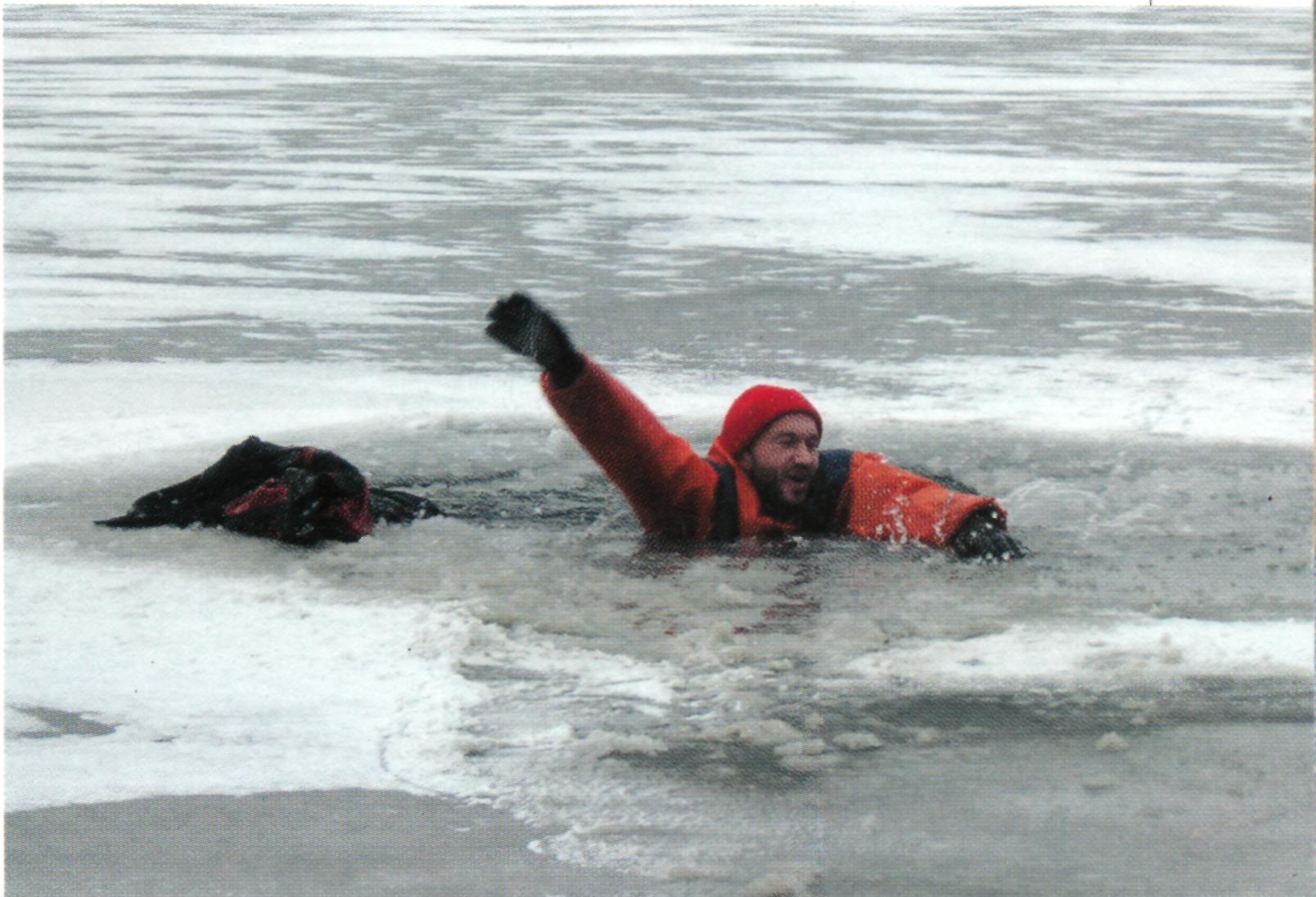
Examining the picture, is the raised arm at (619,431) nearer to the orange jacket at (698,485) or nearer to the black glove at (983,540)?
the orange jacket at (698,485)

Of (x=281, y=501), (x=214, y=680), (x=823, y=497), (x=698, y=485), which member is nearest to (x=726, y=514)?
(x=698, y=485)

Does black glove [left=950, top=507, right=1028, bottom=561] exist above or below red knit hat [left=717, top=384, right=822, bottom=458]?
below

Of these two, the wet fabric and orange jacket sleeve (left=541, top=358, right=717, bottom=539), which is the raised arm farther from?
the wet fabric

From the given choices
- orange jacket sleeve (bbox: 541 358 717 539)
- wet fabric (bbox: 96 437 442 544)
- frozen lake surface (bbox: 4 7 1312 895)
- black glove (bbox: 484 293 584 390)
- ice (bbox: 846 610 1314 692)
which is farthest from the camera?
wet fabric (bbox: 96 437 442 544)

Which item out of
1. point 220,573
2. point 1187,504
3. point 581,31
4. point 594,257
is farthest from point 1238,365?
point 581,31

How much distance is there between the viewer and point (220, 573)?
15.3 feet

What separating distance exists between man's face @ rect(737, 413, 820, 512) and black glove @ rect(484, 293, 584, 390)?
1.71 ft

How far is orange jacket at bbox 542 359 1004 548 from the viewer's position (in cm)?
480

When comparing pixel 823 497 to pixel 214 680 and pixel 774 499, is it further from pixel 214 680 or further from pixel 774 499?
pixel 214 680

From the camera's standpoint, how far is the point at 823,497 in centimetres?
504

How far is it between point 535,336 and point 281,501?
81 centimetres

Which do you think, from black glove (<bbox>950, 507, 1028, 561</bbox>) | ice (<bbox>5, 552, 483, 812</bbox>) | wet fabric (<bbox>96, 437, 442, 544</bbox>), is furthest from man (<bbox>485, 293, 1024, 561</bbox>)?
ice (<bbox>5, 552, 483, 812</bbox>)

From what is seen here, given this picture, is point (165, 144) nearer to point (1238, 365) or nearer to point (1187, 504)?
point (1238, 365)

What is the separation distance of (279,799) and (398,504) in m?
1.95
